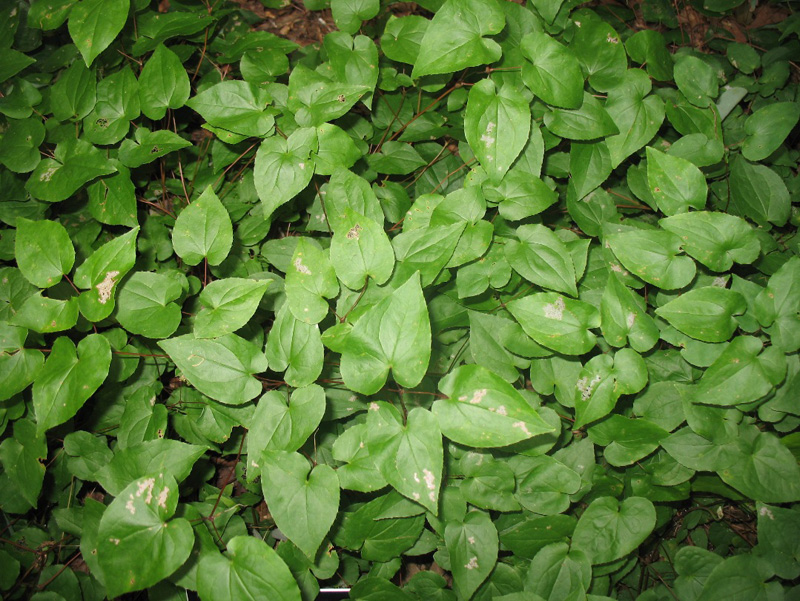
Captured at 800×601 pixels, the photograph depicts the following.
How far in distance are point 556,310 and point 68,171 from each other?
2463 millimetres

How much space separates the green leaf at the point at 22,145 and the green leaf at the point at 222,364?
139 centimetres

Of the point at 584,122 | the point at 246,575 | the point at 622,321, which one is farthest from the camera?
→ the point at 584,122

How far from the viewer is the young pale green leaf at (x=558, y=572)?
85.6 inches

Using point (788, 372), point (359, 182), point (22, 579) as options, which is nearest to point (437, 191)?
point (359, 182)

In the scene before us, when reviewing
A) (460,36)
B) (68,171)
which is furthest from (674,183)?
(68,171)

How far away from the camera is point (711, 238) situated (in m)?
2.15

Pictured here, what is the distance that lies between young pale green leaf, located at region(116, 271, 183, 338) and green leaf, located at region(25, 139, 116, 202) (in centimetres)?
63

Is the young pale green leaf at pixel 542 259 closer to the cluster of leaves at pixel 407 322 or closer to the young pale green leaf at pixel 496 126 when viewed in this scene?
the cluster of leaves at pixel 407 322

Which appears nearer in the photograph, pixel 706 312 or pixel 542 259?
pixel 706 312

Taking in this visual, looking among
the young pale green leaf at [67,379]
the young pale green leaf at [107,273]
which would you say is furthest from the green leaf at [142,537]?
the young pale green leaf at [107,273]

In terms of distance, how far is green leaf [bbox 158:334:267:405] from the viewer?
201 cm

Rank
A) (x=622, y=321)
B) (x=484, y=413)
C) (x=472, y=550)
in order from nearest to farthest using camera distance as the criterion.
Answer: (x=484, y=413) → (x=622, y=321) → (x=472, y=550)

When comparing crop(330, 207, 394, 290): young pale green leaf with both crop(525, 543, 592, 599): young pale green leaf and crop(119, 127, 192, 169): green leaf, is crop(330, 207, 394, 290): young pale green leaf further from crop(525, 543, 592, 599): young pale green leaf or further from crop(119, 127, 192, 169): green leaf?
crop(525, 543, 592, 599): young pale green leaf

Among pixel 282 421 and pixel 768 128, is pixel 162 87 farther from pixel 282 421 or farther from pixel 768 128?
pixel 768 128
